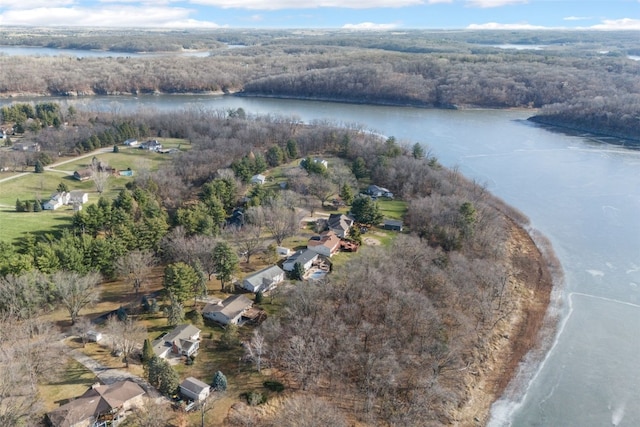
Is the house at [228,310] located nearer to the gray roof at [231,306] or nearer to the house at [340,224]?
the gray roof at [231,306]

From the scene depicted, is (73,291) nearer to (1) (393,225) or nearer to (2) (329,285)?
(2) (329,285)

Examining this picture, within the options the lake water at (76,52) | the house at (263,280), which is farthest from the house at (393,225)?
the lake water at (76,52)

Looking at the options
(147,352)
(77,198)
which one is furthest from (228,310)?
(77,198)

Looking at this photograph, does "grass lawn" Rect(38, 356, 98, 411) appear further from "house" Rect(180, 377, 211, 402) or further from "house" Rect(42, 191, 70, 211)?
"house" Rect(42, 191, 70, 211)

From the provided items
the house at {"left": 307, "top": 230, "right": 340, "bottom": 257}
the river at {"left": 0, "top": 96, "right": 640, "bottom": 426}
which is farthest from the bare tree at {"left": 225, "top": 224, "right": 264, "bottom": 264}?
the river at {"left": 0, "top": 96, "right": 640, "bottom": 426}

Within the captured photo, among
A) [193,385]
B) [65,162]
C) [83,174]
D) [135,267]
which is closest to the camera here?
[193,385]

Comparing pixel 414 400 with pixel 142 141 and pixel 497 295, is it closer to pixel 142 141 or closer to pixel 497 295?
pixel 497 295
